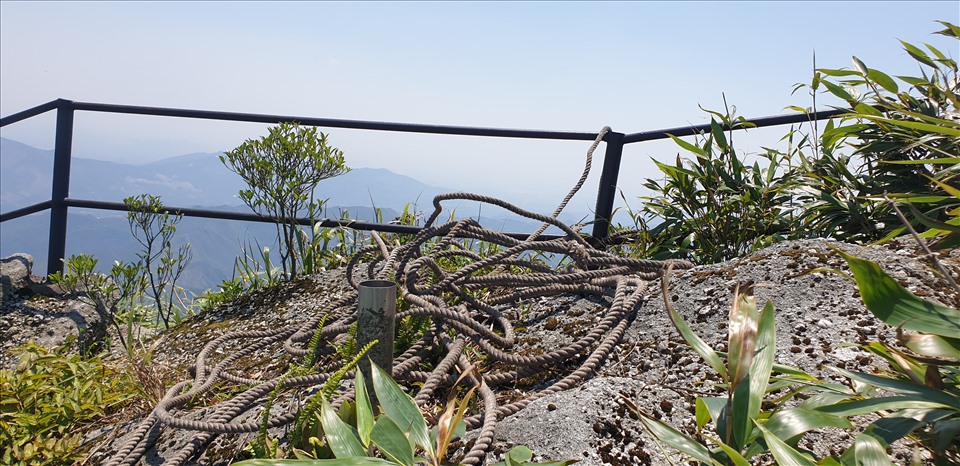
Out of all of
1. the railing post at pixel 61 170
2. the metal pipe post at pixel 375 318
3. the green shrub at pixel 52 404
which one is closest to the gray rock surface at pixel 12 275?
the railing post at pixel 61 170

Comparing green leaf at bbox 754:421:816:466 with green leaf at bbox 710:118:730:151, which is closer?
green leaf at bbox 754:421:816:466

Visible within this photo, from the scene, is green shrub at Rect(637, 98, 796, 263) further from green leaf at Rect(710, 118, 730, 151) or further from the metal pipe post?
the metal pipe post

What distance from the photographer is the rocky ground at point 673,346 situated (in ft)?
4.38

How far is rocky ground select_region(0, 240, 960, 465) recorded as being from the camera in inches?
52.5

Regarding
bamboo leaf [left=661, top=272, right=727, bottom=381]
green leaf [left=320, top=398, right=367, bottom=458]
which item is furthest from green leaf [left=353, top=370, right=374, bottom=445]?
bamboo leaf [left=661, top=272, right=727, bottom=381]

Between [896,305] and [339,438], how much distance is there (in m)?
0.89

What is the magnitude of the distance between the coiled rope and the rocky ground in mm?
49

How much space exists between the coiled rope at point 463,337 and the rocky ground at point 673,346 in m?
0.05

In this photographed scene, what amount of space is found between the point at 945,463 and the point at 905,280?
945 mm

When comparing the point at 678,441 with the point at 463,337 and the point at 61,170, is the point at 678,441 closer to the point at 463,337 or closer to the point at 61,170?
the point at 463,337

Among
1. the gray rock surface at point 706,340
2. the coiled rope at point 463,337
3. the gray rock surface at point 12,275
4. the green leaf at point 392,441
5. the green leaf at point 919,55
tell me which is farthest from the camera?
the gray rock surface at point 12,275

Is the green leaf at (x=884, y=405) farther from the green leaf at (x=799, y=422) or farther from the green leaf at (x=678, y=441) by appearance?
the green leaf at (x=678, y=441)

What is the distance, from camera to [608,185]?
3.52 metres

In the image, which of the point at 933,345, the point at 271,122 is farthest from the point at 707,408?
the point at 271,122
